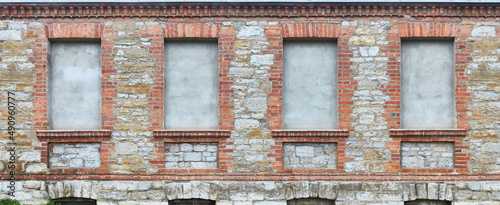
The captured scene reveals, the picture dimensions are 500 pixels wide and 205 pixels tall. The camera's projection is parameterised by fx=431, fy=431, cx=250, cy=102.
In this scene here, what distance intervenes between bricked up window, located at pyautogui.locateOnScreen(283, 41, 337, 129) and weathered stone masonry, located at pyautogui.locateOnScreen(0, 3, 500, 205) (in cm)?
23

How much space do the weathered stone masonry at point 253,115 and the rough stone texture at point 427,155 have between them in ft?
0.08

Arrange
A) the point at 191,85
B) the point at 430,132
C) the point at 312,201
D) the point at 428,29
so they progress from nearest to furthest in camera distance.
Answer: the point at 430,132 → the point at 428,29 → the point at 312,201 → the point at 191,85

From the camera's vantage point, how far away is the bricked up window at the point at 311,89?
8172 millimetres

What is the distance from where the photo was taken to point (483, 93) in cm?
794

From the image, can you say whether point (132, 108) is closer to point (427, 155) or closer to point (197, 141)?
point (197, 141)

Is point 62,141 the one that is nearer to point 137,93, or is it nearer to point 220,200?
point 137,93

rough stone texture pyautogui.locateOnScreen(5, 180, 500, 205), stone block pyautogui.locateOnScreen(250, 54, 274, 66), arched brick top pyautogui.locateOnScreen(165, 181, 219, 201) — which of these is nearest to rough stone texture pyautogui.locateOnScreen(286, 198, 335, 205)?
rough stone texture pyautogui.locateOnScreen(5, 180, 500, 205)

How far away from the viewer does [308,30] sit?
8008mm

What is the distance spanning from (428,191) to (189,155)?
4.45m

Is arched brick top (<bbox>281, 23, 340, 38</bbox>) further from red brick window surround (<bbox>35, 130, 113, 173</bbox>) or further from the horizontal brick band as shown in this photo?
red brick window surround (<bbox>35, 130, 113, 173</bbox>)

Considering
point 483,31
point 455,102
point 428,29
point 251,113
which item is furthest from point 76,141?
point 483,31

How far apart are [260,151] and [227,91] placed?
1269mm

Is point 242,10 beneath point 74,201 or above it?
above

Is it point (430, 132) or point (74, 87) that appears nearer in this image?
point (430, 132)
